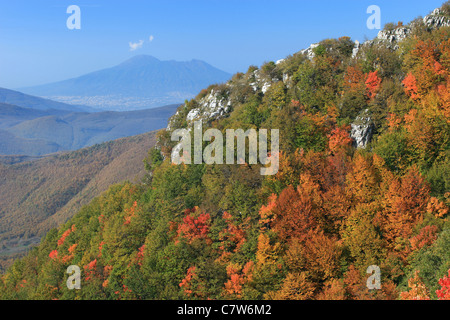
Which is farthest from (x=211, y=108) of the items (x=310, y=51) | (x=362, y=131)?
(x=362, y=131)

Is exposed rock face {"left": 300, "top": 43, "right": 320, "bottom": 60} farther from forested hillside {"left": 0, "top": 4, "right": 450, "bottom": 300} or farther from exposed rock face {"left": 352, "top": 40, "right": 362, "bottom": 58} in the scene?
exposed rock face {"left": 352, "top": 40, "right": 362, "bottom": 58}

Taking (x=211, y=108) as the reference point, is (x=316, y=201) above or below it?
below

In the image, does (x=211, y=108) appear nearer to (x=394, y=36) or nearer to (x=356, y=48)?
(x=356, y=48)

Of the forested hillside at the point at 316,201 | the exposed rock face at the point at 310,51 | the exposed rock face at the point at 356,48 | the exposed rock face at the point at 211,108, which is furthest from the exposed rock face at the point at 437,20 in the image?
the exposed rock face at the point at 211,108

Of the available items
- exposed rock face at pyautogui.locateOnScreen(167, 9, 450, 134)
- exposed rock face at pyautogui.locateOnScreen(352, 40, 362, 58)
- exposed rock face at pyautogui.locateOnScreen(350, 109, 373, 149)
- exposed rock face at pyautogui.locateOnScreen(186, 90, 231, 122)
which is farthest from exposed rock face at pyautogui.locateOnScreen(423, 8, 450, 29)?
exposed rock face at pyautogui.locateOnScreen(186, 90, 231, 122)

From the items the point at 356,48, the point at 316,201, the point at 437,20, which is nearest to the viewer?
the point at 316,201

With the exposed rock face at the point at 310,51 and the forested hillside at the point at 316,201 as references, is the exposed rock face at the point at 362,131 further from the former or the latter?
the exposed rock face at the point at 310,51
